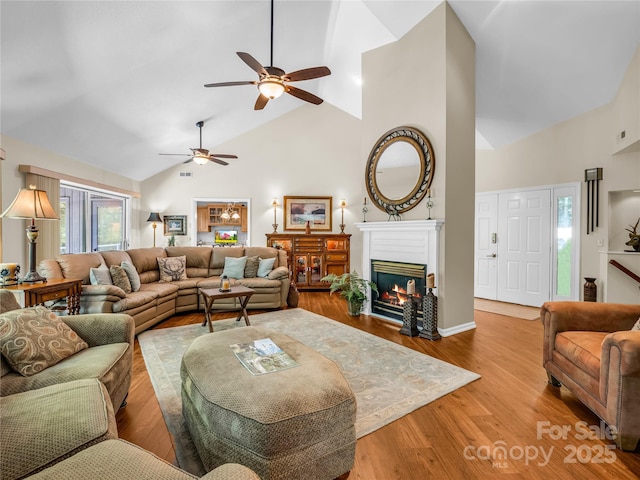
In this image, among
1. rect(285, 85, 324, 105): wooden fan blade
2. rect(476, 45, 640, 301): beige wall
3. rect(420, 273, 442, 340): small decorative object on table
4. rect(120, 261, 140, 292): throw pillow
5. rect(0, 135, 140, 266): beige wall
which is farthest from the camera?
rect(120, 261, 140, 292): throw pillow

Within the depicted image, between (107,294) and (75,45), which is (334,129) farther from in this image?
(107,294)

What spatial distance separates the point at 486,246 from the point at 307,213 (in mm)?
3930

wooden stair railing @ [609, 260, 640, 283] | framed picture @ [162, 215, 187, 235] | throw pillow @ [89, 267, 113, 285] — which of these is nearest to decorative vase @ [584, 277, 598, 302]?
wooden stair railing @ [609, 260, 640, 283]

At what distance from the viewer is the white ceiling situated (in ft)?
9.91

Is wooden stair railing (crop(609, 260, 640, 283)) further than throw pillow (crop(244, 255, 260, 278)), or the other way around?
throw pillow (crop(244, 255, 260, 278))

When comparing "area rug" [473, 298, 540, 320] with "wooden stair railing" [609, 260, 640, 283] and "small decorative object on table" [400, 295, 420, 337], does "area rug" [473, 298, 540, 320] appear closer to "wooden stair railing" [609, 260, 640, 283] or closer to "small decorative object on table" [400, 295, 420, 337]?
"wooden stair railing" [609, 260, 640, 283]

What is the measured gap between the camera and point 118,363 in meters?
1.97

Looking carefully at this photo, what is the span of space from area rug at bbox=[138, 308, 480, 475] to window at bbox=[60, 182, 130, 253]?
2.76 m

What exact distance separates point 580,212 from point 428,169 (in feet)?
8.96

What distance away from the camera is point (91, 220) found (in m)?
5.98

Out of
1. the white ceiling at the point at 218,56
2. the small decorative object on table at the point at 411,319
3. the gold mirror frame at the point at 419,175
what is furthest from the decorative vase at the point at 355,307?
the white ceiling at the point at 218,56

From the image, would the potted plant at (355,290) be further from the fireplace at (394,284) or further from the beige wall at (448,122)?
the beige wall at (448,122)

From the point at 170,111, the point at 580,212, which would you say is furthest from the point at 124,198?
the point at 580,212

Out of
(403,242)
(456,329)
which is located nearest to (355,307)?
(403,242)
